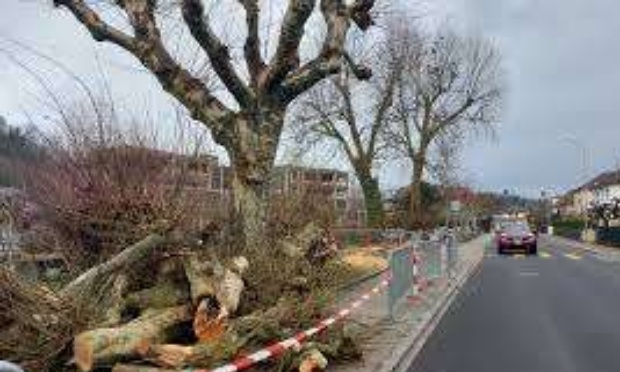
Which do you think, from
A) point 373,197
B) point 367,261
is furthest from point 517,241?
point 367,261

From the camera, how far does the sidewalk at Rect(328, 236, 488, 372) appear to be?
16.0 meters

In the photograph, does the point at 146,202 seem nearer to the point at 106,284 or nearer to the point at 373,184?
the point at 106,284

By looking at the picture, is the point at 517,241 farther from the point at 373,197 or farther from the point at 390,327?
the point at 390,327

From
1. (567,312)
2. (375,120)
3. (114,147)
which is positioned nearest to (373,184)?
(375,120)

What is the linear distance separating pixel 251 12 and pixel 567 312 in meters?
8.41

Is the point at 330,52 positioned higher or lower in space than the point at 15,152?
higher

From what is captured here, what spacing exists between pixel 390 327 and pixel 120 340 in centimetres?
842

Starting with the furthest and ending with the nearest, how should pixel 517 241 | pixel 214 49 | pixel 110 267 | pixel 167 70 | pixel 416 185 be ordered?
pixel 416 185, pixel 517 241, pixel 167 70, pixel 214 49, pixel 110 267

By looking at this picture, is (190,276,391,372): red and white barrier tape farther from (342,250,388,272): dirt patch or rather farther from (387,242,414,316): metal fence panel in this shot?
(342,250,388,272): dirt patch

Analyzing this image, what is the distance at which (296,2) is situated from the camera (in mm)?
19969

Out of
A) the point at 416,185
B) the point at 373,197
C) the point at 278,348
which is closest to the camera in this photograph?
the point at 278,348

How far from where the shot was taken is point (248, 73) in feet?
69.3

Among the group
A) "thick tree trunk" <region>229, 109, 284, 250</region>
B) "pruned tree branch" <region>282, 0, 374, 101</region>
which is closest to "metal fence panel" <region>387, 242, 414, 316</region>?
"thick tree trunk" <region>229, 109, 284, 250</region>

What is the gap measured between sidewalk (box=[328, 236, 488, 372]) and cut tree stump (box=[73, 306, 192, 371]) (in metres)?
2.35
